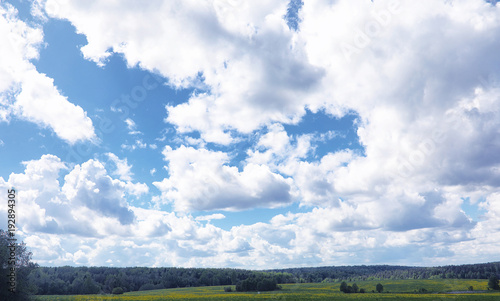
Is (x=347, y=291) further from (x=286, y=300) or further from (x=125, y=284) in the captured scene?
(x=125, y=284)

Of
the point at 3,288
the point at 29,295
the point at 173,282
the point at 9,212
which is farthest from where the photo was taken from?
the point at 173,282

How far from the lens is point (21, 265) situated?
52781 mm

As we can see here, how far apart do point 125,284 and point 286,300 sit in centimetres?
9392

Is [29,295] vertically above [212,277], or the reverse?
[29,295]

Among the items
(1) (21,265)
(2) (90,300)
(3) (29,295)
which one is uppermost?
(1) (21,265)

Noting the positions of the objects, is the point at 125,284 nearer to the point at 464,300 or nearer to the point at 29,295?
the point at 29,295

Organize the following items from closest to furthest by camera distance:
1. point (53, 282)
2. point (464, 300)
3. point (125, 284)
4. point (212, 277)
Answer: point (464, 300) → point (53, 282) → point (125, 284) → point (212, 277)

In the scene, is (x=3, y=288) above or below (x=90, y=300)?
above

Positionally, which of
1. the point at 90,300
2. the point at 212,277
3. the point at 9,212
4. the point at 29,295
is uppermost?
the point at 9,212

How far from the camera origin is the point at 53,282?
4377 inches

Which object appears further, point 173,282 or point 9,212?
point 173,282

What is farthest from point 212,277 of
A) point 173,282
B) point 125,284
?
point 125,284

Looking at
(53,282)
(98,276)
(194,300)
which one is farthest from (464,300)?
(98,276)

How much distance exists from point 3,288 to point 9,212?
51.7 ft
